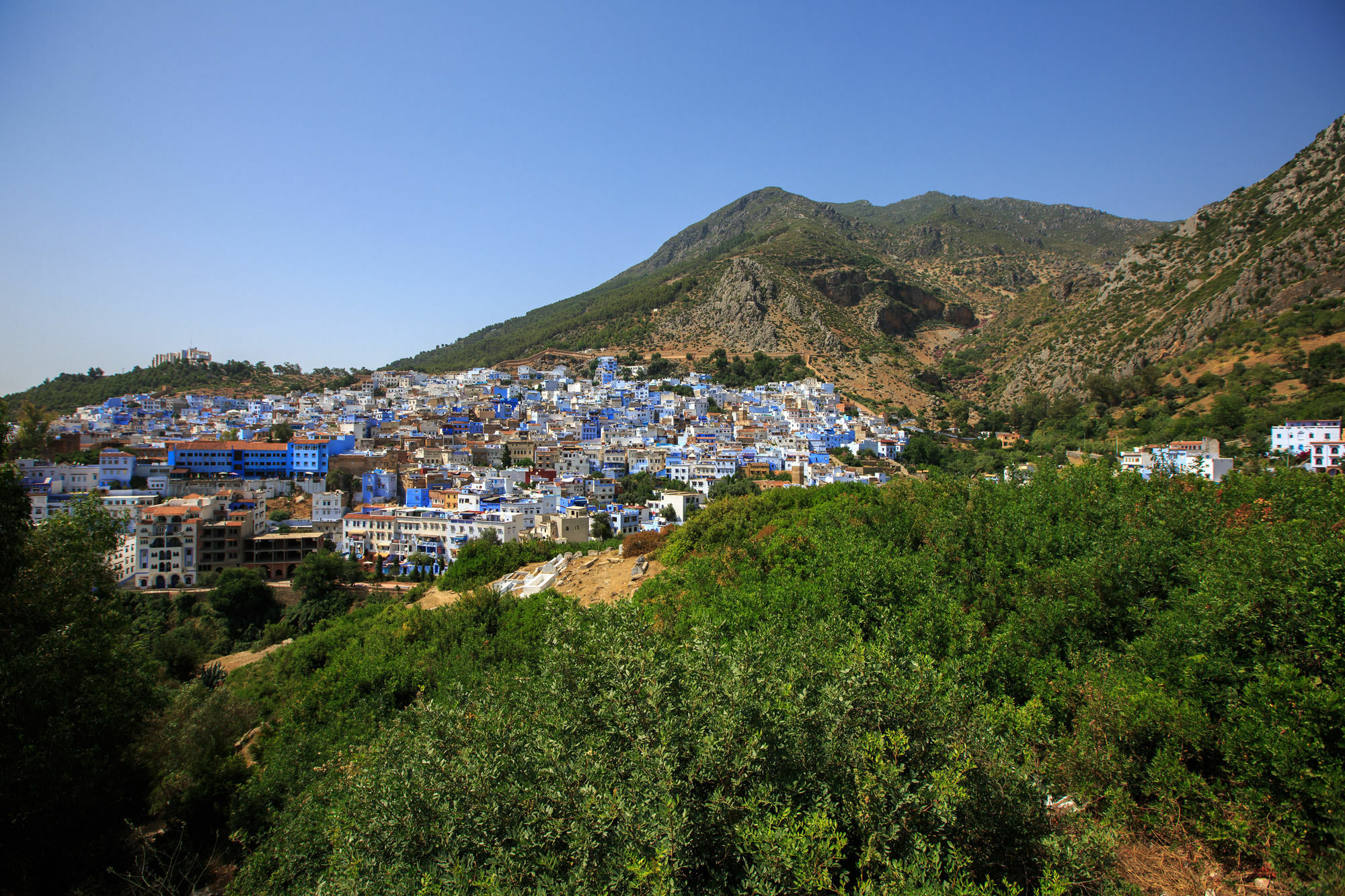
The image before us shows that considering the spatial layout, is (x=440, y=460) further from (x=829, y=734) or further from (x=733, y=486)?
(x=829, y=734)

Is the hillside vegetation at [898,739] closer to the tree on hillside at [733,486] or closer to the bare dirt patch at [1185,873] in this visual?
the bare dirt patch at [1185,873]

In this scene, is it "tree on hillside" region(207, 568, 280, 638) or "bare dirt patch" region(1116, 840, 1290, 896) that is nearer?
"bare dirt patch" region(1116, 840, 1290, 896)

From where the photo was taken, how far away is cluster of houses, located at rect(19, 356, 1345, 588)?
102ft

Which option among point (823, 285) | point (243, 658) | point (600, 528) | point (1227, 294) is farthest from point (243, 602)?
point (823, 285)

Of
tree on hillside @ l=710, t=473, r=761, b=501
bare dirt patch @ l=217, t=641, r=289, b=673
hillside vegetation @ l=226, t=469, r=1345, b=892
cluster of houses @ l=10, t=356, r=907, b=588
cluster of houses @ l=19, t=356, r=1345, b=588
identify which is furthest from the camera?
tree on hillside @ l=710, t=473, r=761, b=501

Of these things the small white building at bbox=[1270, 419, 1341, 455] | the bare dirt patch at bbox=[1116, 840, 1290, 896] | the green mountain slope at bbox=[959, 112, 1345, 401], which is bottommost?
the bare dirt patch at bbox=[1116, 840, 1290, 896]

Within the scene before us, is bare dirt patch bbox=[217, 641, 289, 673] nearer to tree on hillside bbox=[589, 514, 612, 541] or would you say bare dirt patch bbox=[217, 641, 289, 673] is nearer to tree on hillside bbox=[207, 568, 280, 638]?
tree on hillside bbox=[207, 568, 280, 638]

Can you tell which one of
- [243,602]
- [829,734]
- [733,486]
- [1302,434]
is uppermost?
[1302,434]

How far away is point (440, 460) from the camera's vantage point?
45.4m

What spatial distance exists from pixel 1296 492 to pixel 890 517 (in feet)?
18.9

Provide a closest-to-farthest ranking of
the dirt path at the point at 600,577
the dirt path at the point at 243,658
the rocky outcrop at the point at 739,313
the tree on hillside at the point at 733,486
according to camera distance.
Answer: the dirt path at the point at 600,577 < the dirt path at the point at 243,658 < the tree on hillside at the point at 733,486 < the rocky outcrop at the point at 739,313

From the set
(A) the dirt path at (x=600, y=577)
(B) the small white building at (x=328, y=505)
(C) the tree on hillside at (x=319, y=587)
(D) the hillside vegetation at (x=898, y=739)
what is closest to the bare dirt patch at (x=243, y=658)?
(C) the tree on hillside at (x=319, y=587)

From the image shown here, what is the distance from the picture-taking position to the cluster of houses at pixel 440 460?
31.1m

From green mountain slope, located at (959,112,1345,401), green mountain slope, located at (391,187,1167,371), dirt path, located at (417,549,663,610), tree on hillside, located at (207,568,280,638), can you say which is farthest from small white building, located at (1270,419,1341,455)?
green mountain slope, located at (391,187,1167,371)
